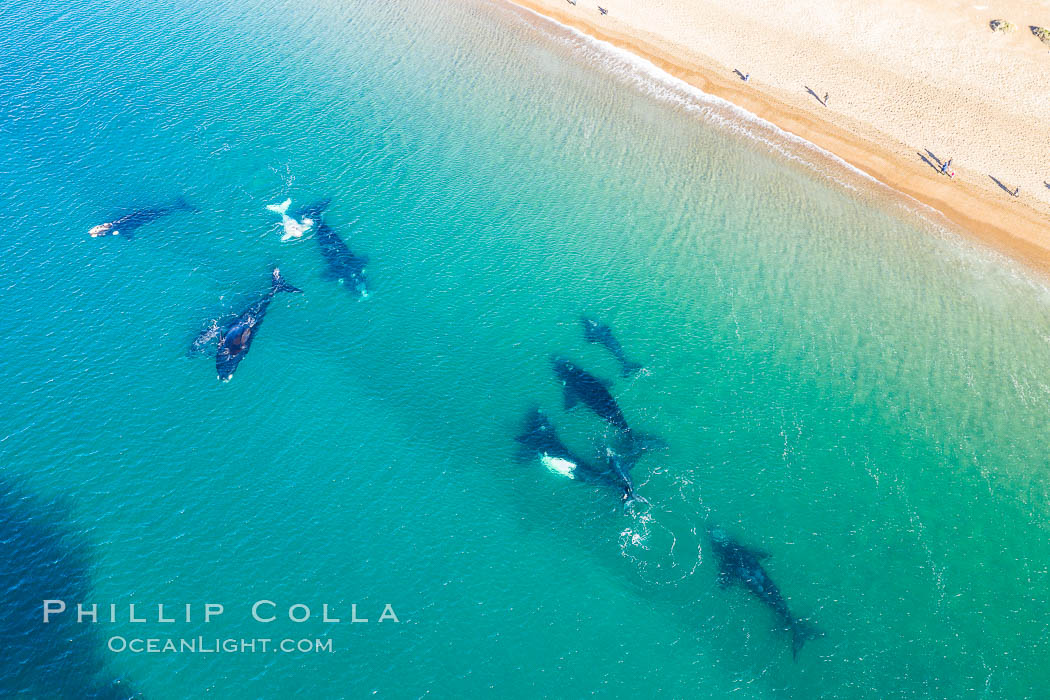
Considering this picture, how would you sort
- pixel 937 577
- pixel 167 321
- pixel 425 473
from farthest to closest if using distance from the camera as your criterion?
1. pixel 167 321
2. pixel 425 473
3. pixel 937 577

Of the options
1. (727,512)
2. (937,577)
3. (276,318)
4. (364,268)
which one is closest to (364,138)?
(364,268)

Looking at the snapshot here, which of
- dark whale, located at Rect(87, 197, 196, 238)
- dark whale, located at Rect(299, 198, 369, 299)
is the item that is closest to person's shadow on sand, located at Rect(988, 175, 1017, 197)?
dark whale, located at Rect(299, 198, 369, 299)

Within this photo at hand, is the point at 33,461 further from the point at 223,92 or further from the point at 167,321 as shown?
the point at 223,92

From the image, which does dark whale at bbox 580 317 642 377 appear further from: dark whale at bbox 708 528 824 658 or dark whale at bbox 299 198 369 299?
dark whale at bbox 299 198 369 299

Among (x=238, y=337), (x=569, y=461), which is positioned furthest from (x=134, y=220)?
(x=569, y=461)

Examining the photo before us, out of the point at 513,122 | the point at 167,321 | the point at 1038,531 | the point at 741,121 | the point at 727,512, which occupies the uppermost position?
the point at 741,121

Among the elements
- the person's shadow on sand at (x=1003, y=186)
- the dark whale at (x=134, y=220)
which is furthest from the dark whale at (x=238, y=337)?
the person's shadow on sand at (x=1003, y=186)
